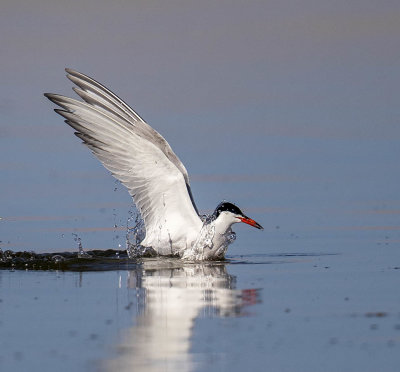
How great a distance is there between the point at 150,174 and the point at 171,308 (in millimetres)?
4036

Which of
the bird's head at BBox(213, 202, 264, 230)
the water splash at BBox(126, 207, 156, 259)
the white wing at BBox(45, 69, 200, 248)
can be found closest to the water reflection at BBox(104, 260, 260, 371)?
the water splash at BBox(126, 207, 156, 259)

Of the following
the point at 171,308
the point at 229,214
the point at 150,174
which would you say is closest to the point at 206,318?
the point at 171,308

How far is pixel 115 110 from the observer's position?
1113 cm

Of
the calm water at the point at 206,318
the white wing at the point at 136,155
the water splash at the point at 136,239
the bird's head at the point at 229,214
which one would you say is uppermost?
the white wing at the point at 136,155

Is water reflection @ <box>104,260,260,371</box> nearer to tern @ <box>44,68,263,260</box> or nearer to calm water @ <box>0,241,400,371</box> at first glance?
calm water @ <box>0,241,400,371</box>

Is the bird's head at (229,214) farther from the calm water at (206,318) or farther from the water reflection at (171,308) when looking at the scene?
the calm water at (206,318)

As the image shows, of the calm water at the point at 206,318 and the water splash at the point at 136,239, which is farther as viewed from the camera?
the water splash at the point at 136,239

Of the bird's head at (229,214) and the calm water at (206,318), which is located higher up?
the bird's head at (229,214)

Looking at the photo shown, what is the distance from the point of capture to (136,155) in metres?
10.9

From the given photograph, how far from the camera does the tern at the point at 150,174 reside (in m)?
10.6

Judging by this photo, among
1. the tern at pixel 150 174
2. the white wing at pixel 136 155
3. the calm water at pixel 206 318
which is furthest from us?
the white wing at pixel 136 155

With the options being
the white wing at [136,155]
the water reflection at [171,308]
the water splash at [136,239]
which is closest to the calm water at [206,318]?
the water reflection at [171,308]

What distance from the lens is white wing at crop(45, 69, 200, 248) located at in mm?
10672

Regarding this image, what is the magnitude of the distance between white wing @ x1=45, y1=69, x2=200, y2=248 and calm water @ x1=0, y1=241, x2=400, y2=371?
1.50 meters
